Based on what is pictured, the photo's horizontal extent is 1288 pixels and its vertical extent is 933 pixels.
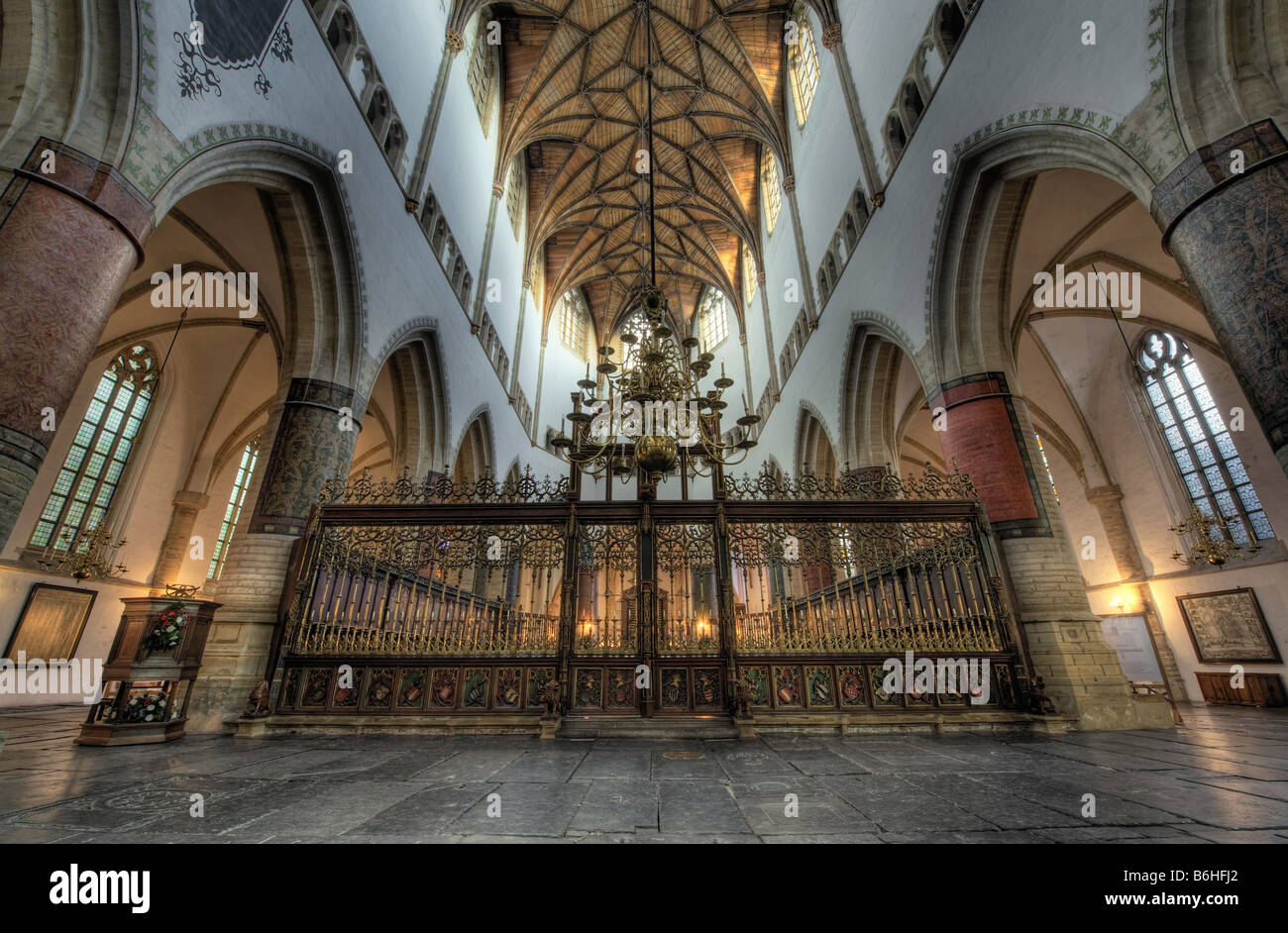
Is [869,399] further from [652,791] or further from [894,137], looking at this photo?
[652,791]

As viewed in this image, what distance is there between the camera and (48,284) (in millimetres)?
3988

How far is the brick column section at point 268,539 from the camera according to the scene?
6109 mm

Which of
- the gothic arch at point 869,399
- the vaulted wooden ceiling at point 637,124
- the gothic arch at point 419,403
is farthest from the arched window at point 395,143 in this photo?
the gothic arch at point 869,399

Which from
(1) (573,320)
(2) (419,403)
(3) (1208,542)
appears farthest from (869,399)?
(1) (573,320)

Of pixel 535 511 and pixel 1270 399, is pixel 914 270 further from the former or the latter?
pixel 535 511

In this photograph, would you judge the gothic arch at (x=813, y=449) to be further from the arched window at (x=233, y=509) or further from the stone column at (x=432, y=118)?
the arched window at (x=233, y=509)

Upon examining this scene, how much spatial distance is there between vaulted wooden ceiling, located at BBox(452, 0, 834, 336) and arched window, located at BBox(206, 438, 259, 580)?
11.5 m

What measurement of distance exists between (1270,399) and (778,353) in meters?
14.7

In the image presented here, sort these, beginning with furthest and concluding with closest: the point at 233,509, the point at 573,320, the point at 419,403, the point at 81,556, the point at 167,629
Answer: the point at 573,320
the point at 233,509
the point at 419,403
the point at 81,556
the point at 167,629

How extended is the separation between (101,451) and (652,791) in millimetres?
16118

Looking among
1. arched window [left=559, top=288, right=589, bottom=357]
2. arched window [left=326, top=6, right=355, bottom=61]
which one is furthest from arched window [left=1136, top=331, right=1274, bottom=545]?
arched window [left=559, top=288, right=589, bottom=357]

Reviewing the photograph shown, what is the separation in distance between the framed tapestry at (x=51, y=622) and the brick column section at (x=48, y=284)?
1008cm

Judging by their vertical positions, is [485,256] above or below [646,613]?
above

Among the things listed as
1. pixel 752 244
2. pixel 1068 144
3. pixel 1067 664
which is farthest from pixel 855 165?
pixel 1067 664
